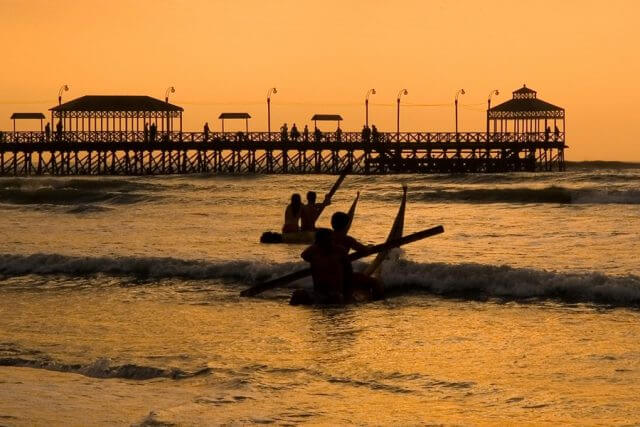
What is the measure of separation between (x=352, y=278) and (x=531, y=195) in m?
27.8

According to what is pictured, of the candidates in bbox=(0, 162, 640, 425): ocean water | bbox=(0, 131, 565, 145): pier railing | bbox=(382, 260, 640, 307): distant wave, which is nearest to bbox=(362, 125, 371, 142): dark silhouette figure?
bbox=(0, 131, 565, 145): pier railing

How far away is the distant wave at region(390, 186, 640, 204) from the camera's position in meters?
38.2

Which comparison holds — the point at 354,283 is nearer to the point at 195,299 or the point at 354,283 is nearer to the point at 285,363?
the point at 195,299

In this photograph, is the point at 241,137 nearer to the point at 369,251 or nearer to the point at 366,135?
the point at 366,135

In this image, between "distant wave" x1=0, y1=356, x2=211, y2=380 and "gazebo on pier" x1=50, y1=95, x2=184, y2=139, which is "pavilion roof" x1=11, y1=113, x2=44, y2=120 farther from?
"distant wave" x1=0, y1=356, x2=211, y2=380

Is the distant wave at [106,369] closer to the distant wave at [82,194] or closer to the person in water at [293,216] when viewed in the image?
the person in water at [293,216]

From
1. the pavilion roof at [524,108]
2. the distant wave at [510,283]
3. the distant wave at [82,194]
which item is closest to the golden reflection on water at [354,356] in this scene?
the distant wave at [510,283]

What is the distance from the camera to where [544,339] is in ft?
40.0

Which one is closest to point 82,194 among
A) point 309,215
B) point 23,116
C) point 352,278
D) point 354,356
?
point 309,215

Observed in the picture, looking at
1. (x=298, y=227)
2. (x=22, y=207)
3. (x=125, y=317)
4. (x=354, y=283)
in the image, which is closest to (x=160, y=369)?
(x=125, y=317)

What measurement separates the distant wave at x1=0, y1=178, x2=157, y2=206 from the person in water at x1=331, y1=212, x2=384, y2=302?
88.7 ft

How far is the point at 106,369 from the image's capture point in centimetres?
1079

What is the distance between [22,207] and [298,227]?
18490 millimetres

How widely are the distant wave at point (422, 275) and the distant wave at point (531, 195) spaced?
20.6 m
